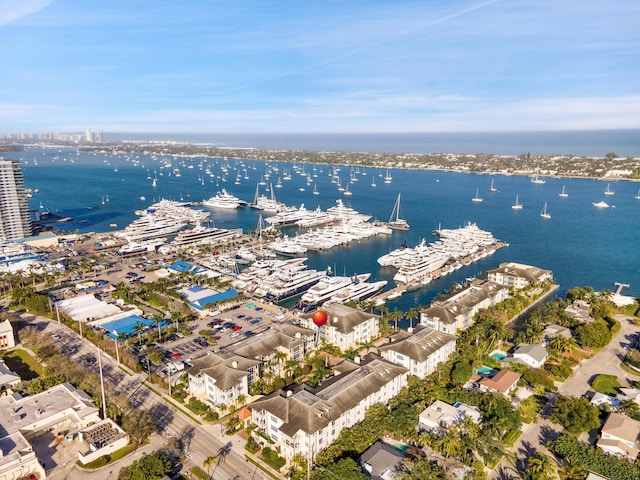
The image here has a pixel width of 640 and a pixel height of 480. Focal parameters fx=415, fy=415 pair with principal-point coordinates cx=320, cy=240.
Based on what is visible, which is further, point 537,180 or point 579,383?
point 537,180

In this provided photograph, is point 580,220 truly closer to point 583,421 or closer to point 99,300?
point 583,421

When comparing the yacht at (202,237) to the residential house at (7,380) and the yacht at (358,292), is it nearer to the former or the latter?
the yacht at (358,292)

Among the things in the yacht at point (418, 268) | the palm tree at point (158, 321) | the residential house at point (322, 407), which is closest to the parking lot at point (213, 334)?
the palm tree at point (158, 321)

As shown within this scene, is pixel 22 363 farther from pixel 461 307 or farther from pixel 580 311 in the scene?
pixel 580 311

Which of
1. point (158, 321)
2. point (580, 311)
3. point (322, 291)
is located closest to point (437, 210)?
point (580, 311)

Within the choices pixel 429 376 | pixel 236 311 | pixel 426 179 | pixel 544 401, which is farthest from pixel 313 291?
pixel 426 179

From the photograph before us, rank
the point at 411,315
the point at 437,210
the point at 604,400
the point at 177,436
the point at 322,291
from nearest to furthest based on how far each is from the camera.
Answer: the point at 177,436, the point at 604,400, the point at 411,315, the point at 322,291, the point at 437,210

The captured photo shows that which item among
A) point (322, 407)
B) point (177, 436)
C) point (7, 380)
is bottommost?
point (177, 436)
